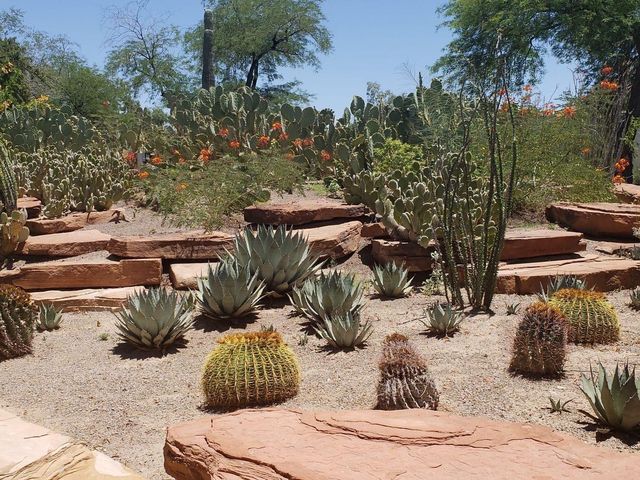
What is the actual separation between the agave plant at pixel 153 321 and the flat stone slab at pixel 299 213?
3555mm

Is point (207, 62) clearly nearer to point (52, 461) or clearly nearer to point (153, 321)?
point (153, 321)

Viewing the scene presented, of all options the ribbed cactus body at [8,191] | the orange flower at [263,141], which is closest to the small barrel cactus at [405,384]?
the ribbed cactus body at [8,191]

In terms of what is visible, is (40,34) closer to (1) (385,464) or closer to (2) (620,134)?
(2) (620,134)

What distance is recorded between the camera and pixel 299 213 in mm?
10375

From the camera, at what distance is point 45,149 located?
15.0 meters

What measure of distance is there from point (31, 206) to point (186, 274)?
12.8 feet

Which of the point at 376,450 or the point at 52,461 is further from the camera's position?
the point at 376,450

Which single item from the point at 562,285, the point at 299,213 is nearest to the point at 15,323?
the point at 299,213

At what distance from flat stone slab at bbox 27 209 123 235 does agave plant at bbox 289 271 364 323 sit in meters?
5.20

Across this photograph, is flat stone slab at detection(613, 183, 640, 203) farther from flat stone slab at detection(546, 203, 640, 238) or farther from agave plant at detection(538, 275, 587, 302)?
agave plant at detection(538, 275, 587, 302)

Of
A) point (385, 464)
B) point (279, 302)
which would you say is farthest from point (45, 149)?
point (385, 464)

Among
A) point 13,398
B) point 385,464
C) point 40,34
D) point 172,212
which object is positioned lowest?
point 13,398

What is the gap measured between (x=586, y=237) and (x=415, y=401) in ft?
23.0

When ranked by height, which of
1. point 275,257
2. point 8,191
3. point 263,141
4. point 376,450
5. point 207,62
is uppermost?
point 207,62
